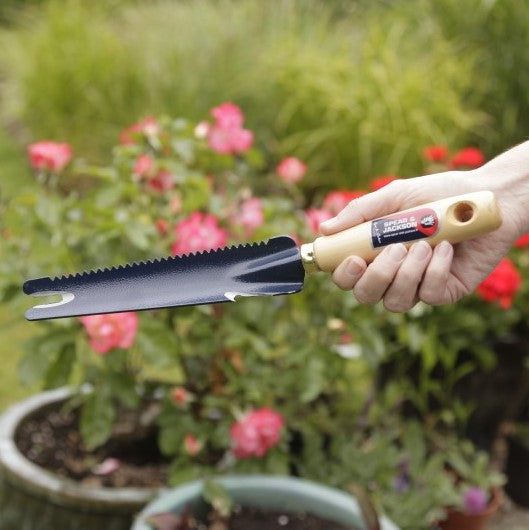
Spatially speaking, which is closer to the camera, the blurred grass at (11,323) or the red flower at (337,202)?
the red flower at (337,202)

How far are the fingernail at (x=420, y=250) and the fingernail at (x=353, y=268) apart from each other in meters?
A: 0.08

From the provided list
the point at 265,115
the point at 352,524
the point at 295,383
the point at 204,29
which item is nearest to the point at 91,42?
the point at 204,29

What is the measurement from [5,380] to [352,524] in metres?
2.14

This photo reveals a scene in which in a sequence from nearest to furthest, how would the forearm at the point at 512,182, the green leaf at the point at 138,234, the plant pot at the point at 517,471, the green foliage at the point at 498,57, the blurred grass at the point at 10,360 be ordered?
1. the forearm at the point at 512,182
2. the green leaf at the point at 138,234
3. the plant pot at the point at 517,471
4. the blurred grass at the point at 10,360
5. the green foliage at the point at 498,57

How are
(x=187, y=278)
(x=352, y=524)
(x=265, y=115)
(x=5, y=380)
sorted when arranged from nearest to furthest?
(x=187, y=278) < (x=352, y=524) < (x=5, y=380) < (x=265, y=115)

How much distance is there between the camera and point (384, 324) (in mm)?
2701

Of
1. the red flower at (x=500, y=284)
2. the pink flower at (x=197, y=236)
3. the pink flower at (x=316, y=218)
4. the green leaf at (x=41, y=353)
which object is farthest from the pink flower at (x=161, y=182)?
the red flower at (x=500, y=284)

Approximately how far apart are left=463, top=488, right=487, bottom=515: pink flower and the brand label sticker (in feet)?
4.68

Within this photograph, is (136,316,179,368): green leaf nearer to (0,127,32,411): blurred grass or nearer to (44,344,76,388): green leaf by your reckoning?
(44,344,76,388): green leaf

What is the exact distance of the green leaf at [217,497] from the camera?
2.04m

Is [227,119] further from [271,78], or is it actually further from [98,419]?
[271,78]

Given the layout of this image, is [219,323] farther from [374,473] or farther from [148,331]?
[374,473]

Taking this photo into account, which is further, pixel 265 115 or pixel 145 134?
pixel 265 115

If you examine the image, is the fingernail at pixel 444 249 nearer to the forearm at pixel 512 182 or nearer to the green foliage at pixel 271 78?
the forearm at pixel 512 182
